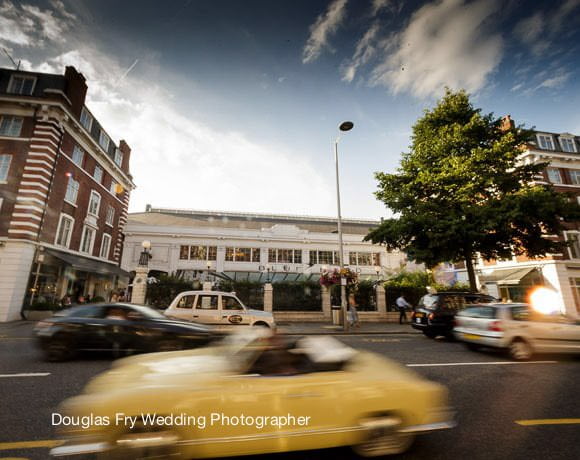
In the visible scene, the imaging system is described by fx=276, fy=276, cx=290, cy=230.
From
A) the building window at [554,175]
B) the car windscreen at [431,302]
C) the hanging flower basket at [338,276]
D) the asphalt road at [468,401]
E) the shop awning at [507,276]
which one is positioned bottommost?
the asphalt road at [468,401]

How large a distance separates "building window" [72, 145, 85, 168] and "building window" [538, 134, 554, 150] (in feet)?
130

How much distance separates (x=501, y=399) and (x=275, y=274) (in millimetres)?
25641

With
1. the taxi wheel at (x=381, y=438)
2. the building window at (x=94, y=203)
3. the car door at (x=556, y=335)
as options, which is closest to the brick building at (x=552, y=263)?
the car door at (x=556, y=335)

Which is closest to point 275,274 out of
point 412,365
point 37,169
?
point 37,169

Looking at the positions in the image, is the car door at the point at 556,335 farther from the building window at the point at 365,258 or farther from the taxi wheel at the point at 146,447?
the building window at the point at 365,258

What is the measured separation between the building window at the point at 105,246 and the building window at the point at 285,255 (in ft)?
51.2

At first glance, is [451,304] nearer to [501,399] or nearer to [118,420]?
[501,399]

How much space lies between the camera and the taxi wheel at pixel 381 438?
2.80 meters

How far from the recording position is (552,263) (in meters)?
22.4

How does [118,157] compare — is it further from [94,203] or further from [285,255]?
[285,255]

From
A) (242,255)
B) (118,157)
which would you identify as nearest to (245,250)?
(242,255)

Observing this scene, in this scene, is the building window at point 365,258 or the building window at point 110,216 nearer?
the building window at point 110,216

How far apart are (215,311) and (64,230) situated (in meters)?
16.5

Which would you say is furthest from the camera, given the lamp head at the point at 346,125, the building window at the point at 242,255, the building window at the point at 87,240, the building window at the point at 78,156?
the building window at the point at 242,255
